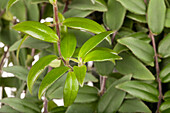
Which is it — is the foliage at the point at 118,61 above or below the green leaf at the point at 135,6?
below

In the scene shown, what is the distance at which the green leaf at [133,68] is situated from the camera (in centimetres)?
42

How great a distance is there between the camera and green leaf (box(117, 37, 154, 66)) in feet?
1.33

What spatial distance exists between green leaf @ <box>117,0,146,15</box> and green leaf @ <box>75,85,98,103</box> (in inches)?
6.4

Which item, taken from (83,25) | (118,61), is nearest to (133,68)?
(118,61)

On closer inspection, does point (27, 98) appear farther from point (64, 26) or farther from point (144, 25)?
point (144, 25)

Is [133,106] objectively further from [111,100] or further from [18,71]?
[18,71]

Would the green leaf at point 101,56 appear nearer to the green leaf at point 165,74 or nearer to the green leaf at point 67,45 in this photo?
the green leaf at point 67,45

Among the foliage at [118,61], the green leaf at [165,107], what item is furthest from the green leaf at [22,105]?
the green leaf at [165,107]

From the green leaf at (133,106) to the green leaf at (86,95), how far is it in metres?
0.05

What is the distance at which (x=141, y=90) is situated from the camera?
42 cm

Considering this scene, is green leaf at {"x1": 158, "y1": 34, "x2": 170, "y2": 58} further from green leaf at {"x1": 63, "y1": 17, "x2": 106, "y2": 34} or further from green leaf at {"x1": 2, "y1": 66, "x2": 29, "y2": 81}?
green leaf at {"x1": 2, "y1": 66, "x2": 29, "y2": 81}

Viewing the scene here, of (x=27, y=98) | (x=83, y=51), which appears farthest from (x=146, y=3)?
(x=27, y=98)

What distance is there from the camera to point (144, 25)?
51 cm

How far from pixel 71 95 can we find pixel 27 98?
170mm
